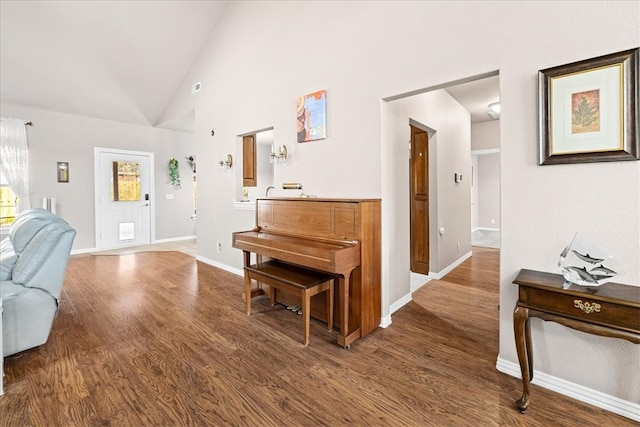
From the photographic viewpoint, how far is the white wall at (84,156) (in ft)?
17.1

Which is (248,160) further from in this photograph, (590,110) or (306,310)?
(590,110)

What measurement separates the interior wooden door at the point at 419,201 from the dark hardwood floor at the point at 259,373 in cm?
103

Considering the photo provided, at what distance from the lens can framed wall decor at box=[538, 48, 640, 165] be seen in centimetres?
151

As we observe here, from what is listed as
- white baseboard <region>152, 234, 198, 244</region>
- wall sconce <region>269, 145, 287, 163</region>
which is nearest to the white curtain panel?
white baseboard <region>152, 234, 198, 244</region>

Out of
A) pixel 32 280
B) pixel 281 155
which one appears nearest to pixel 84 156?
pixel 32 280

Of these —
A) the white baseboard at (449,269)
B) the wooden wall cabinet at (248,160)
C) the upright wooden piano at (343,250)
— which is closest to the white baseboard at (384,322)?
the upright wooden piano at (343,250)

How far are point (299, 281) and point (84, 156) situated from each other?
581cm

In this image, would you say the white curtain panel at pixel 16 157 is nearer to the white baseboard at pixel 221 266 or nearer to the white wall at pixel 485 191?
the white baseboard at pixel 221 266

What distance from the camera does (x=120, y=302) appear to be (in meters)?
3.19

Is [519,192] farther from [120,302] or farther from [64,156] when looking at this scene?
[64,156]

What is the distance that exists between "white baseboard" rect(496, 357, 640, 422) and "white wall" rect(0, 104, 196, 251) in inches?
277

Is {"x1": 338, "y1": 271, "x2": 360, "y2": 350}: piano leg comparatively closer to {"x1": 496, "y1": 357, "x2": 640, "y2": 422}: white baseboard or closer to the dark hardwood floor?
the dark hardwood floor

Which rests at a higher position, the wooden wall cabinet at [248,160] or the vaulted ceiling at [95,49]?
Result: the vaulted ceiling at [95,49]

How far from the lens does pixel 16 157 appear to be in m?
4.95
